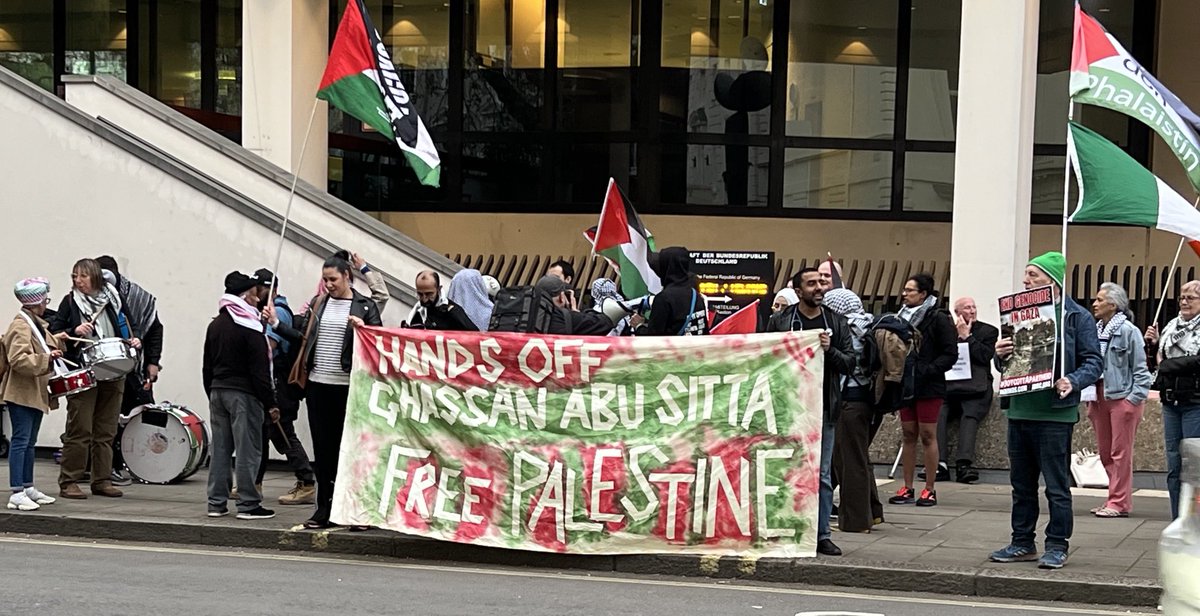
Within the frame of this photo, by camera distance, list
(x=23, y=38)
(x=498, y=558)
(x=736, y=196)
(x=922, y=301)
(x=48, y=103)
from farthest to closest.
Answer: (x=23, y=38) < (x=736, y=196) < (x=48, y=103) < (x=922, y=301) < (x=498, y=558)

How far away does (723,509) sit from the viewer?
9531 millimetres

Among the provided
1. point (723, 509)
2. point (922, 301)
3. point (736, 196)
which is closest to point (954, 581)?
point (723, 509)

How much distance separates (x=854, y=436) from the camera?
1074 centimetres

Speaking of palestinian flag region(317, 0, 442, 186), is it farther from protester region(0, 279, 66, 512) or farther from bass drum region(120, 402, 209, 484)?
bass drum region(120, 402, 209, 484)

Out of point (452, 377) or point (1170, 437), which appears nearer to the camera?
point (452, 377)

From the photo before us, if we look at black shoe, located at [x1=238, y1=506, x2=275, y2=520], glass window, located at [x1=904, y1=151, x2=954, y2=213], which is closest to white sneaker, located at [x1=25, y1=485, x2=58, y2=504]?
black shoe, located at [x1=238, y1=506, x2=275, y2=520]

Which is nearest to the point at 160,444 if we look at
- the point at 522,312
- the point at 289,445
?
the point at 289,445

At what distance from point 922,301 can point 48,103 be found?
835cm

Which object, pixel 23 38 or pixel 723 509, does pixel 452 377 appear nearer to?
pixel 723 509

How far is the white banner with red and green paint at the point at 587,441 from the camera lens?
9523mm

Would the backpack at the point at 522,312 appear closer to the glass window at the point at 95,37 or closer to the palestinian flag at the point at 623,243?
the palestinian flag at the point at 623,243

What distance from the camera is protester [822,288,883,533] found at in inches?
422

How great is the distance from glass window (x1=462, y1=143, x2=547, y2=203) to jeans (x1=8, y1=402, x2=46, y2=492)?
42.0 feet

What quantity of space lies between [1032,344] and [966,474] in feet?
16.1
